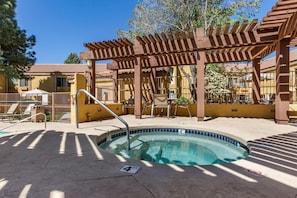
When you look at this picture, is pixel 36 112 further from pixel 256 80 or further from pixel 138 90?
pixel 256 80

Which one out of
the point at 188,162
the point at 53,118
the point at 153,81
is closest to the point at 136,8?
the point at 153,81

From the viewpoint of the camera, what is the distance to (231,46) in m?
6.71

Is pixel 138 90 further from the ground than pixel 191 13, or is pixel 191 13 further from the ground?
pixel 191 13

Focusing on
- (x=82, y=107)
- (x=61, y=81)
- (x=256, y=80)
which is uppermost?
(x=61, y=81)

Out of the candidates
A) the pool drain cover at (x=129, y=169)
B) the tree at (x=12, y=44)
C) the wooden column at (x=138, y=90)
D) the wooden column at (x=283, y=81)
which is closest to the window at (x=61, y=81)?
the tree at (x=12, y=44)

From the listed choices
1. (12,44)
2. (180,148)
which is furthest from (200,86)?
(12,44)

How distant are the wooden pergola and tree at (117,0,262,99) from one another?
439 cm

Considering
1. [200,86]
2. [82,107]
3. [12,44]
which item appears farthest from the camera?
[12,44]

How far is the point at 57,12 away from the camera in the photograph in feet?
58.5

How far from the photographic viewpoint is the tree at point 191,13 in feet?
40.1

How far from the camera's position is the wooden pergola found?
5.86m

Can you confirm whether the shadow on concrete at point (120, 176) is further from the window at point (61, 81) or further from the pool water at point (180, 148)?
the window at point (61, 81)

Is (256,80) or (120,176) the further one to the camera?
(256,80)

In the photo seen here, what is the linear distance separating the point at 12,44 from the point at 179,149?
14.9 metres
